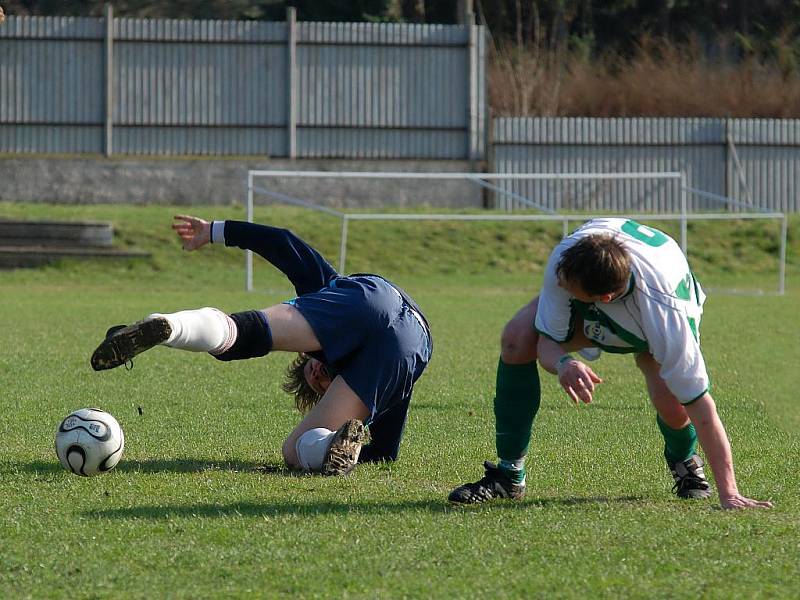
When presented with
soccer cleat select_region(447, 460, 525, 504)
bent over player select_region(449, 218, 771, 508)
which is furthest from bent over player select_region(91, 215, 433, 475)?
bent over player select_region(449, 218, 771, 508)

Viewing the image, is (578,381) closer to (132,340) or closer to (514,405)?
(514,405)

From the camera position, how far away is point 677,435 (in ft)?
16.3

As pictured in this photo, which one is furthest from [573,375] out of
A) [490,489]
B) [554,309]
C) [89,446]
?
[89,446]

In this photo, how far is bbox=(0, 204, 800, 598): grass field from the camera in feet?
12.2

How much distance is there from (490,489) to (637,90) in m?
26.5

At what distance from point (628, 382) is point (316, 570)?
18.4ft

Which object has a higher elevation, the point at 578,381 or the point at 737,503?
the point at 578,381

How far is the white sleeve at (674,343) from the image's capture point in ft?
14.3

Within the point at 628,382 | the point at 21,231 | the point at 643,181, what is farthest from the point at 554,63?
the point at 628,382

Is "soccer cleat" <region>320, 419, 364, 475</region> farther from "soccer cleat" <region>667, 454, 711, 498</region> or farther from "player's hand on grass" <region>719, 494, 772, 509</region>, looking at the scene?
"player's hand on grass" <region>719, 494, 772, 509</region>

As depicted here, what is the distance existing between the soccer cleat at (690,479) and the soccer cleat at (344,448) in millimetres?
1306

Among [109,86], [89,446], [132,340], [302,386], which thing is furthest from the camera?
[109,86]

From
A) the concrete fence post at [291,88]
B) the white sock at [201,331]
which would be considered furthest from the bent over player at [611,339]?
the concrete fence post at [291,88]

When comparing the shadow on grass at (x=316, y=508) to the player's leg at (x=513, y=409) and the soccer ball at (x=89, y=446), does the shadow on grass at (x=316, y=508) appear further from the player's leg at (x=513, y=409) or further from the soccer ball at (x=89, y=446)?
the soccer ball at (x=89, y=446)
